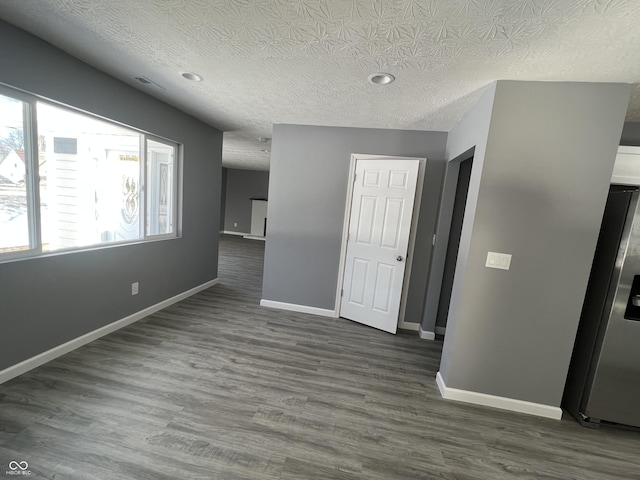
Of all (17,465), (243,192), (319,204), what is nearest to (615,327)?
(319,204)

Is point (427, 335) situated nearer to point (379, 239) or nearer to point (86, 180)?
point (379, 239)

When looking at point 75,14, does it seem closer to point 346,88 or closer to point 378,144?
point 346,88

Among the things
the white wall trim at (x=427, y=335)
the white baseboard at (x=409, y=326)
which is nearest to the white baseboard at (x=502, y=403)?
the white wall trim at (x=427, y=335)

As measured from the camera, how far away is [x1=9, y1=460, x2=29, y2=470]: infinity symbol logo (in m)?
1.32

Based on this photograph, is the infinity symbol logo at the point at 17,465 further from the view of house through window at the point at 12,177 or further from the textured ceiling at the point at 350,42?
the textured ceiling at the point at 350,42

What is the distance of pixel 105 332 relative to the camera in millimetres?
2617

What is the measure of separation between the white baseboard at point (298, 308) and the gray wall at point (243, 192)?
6.61 metres

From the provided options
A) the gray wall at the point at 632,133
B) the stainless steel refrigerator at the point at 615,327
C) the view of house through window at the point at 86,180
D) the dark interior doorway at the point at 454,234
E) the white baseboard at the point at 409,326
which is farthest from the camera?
the white baseboard at the point at 409,326

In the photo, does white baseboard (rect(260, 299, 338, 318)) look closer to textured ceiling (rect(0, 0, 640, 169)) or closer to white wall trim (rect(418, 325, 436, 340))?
white wall trim (rect(418, 325, 436, 340))

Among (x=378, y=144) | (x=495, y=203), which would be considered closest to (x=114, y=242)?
(x=378, y=144)

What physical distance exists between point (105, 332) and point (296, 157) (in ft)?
9.61

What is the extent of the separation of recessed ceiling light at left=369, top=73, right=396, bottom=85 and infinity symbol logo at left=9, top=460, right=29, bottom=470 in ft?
10.5

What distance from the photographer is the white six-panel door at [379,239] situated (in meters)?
3.14

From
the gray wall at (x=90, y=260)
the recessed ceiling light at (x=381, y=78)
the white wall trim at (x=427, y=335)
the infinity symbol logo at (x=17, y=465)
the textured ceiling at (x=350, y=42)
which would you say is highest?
the recessed ceiling light at (x=381, y=78)
